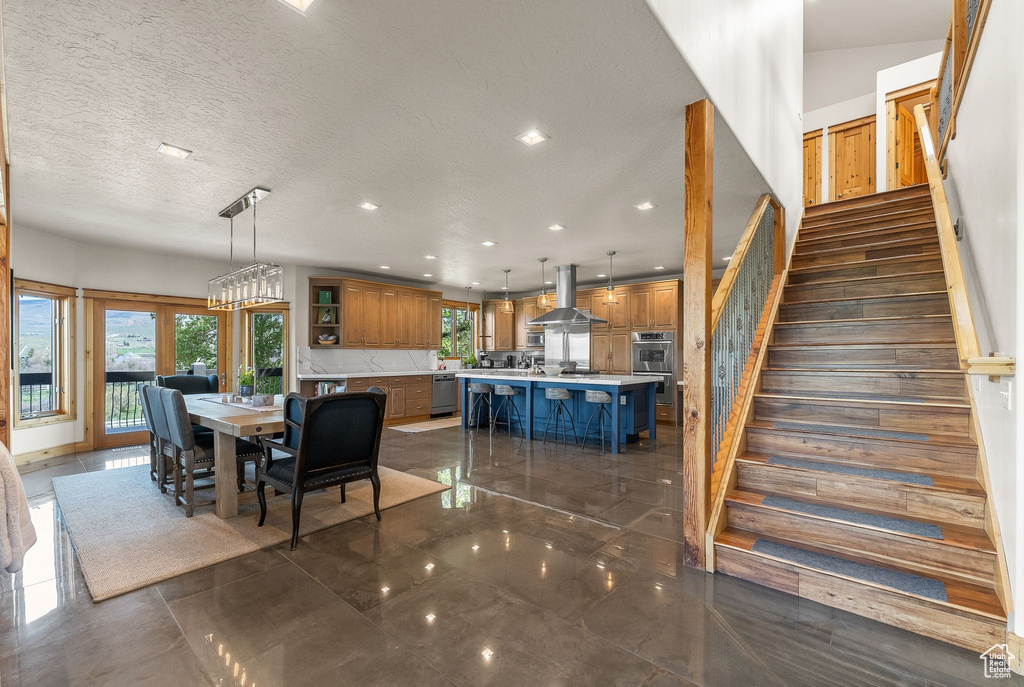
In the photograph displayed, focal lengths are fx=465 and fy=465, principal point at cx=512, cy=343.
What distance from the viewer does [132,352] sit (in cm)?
620

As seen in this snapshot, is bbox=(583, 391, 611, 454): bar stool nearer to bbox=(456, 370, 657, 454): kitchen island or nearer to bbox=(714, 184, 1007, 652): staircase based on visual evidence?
bbox=(456, 370, 657, 454): kitchen island

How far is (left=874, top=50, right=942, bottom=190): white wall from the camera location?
6246mm

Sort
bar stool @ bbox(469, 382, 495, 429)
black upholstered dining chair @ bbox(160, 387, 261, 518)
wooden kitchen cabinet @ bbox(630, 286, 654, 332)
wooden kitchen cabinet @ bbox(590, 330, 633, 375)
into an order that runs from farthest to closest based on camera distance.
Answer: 1. wooden kitchen cabinet @ bbox(590, 330, 633, 375)
2. wooden kitchen cabinet @ bbox(630, 286, 654, 332)
3. bar stool @ bbox(469, 382, 495, 429)
4. black upholstered dining chair @ bbox(160, 387, 261, 518)

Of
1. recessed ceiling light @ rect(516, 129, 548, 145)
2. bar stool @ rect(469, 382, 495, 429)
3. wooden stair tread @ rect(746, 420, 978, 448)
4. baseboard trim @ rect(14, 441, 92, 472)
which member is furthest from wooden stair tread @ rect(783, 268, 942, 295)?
baseboard trim @ rect(14, 441, 92, 472)

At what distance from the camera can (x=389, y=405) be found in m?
7.64

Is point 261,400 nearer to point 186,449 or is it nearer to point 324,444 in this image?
point 186,449

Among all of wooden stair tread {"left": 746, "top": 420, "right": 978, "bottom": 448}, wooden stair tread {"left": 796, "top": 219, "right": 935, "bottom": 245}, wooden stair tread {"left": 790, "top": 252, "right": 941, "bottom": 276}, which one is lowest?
wooden stair tread {"left": 746, "top": 420, "right": 978, "bottom": 448}

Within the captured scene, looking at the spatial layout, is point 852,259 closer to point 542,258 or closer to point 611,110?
point 611,110

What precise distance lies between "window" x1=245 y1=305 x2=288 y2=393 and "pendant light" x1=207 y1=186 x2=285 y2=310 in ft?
9.28

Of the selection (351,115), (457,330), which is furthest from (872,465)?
(457,330)

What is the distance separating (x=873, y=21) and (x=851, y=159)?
1.83 meters

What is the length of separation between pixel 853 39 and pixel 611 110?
23.3 ft

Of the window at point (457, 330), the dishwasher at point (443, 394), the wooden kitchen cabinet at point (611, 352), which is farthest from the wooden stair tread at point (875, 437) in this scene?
the window at point (457, 330)

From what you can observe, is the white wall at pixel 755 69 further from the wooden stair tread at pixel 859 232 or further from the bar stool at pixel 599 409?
the bar stool at pixel 599 409
